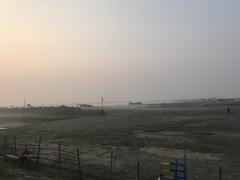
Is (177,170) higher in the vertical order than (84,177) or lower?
higher

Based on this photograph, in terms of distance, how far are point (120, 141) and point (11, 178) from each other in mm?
17772

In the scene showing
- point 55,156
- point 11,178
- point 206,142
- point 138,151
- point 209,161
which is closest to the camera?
point 11,178

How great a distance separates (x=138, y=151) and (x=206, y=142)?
7.46 meters

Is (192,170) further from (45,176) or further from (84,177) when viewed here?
(45,176)

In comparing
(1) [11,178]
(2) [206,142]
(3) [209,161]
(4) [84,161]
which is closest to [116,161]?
(4) [84,161]

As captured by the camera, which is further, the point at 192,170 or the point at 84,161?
the point at 84,161

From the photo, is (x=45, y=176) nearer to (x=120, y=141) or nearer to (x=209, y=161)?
(x=209, y=161)

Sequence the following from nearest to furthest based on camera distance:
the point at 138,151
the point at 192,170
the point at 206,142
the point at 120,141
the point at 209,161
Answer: the point at 192,170 < the point at 209,161 < the point at 138,151 < the point at 206,142 < the point at 120,141

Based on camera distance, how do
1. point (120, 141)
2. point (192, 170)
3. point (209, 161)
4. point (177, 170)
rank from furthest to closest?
point (120, 141) → point (209, 161) → point (192, 170) → point (177, 170)

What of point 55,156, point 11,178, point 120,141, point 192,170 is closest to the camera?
point 11,178

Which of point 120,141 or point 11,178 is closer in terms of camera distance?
point 11,178

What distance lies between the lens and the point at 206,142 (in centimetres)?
3148

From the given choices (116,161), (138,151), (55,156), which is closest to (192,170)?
(116,161)

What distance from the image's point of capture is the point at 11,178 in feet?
54.7
